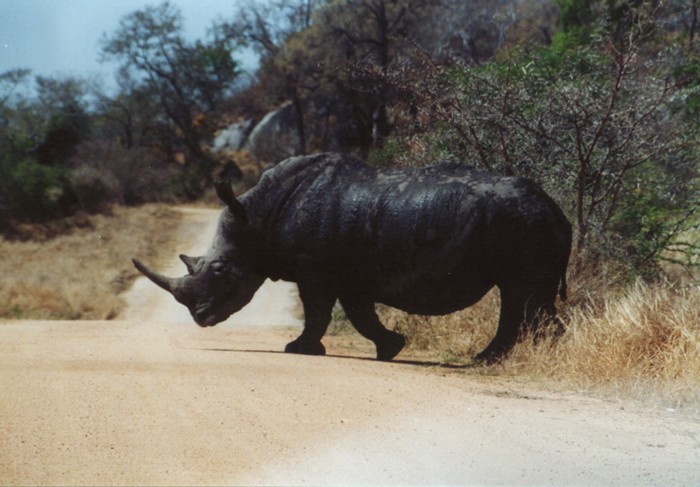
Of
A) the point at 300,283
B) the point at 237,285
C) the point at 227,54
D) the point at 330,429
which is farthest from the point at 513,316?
the point at 227,54

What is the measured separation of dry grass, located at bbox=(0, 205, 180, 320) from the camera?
20453 millimetres

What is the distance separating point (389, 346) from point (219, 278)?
1.96m

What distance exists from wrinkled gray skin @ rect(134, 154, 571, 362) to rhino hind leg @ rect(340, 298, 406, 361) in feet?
0.04

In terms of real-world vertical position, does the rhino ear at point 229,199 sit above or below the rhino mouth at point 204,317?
above

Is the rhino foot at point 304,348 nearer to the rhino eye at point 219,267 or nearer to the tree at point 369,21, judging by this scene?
the rhino eye at point 219,267

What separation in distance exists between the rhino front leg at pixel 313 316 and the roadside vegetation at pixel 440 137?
138 centimetres

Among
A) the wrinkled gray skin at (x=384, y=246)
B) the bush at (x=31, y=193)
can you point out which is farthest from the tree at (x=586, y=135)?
the bush at (x=31, y=193)

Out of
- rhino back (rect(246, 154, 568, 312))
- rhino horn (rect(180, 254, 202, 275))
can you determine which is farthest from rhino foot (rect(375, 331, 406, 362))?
rhino horn (rect(180, 254, 202, 275))

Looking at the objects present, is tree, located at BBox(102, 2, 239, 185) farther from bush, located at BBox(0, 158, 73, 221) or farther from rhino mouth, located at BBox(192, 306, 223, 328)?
rhino mouth, located at BBox(192, 306, 223, 328)

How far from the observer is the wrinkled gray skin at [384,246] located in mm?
9078

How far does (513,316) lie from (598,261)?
2.61 meters

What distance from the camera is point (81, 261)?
85.7 ft

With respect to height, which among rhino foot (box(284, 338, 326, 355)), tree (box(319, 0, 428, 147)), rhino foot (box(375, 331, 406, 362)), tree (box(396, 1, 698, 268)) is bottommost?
rhino foot (box(284, 338, 326, 355))

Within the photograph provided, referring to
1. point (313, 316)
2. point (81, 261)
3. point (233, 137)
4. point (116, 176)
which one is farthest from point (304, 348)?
point (233, 137)
